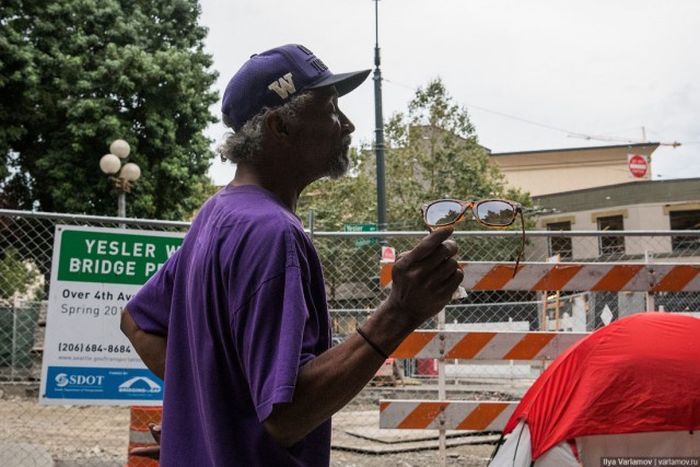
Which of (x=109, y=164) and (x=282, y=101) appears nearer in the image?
(x=282, y=101)

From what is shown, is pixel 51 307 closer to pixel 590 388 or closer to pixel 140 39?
pixel 590 388

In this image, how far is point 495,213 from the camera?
1.85 metres

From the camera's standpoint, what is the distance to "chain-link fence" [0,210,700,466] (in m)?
6.56

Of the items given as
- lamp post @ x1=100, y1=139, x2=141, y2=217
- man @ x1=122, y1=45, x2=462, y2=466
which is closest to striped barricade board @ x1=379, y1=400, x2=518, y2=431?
man @ x1=122, y1=45, x2=462, y2=466

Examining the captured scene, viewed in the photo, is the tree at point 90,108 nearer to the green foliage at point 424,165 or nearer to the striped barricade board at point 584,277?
the green foliage at point 424,165

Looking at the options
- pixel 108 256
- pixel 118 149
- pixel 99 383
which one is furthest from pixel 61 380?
pixel 118 149

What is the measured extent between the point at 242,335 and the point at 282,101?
0.60 metres

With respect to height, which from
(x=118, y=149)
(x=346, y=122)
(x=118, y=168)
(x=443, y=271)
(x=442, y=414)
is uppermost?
(x=118, y=149)

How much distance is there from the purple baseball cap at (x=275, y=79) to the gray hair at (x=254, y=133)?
0.04 ft

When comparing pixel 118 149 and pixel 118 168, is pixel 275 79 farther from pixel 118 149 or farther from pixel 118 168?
pixel 118 149

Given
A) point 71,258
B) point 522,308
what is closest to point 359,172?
point 522,308

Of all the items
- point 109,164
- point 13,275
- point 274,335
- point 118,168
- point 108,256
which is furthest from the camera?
point 118,168

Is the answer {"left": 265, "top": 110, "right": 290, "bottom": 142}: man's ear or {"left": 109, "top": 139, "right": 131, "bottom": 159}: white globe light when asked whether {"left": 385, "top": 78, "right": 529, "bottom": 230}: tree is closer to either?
{"left": 109, "top": 139, "right": 131, "bottom": 159}: white globe light

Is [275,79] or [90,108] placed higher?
[90,108]
